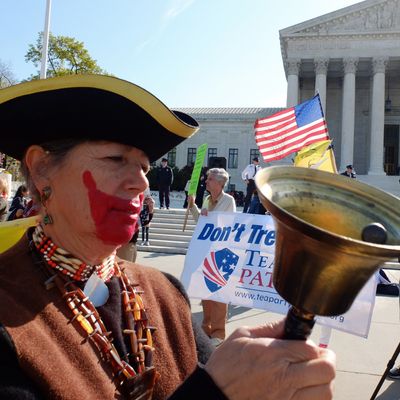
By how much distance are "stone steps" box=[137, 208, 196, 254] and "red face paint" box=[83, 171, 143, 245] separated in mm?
11439

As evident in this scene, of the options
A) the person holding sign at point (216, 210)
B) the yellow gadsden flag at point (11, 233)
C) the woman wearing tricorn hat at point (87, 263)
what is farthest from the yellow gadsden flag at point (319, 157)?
the woman wearing tricorn hat at point (87, 263)

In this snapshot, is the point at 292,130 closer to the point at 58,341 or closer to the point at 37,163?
the point at 37,163

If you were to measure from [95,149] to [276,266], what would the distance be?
815mm

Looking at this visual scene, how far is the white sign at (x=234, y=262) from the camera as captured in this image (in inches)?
205

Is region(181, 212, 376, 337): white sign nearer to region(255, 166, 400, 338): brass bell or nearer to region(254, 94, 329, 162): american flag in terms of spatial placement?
region(254, 94, 329, 162): american flag

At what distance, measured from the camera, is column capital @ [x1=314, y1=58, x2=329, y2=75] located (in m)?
39.0

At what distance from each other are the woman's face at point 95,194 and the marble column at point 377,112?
38.6 metres

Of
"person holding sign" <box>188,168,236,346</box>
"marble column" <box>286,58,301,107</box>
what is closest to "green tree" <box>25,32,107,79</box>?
"marble column" <box>286,58,301,107</box>

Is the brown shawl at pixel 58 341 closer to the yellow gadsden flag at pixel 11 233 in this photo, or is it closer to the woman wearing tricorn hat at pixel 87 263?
the woman wearing tricorn hat at pixel 87 263

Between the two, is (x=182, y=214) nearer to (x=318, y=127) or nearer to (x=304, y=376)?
(x=318, y=127)

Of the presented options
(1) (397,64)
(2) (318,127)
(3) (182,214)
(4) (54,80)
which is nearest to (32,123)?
(4) (54,80)

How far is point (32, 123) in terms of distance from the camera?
152cm

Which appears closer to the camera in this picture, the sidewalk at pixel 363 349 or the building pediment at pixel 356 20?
the sidewalk at pixel 363 349

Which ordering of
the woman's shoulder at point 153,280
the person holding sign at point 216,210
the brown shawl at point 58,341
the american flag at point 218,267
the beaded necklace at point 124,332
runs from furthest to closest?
the american flag at point 218,267 < the person holding sign at point 216,210 < the woman's shoulder at point 153,280 < the beaded necklace at point 124,332 < the brown shawl at point 58,341
